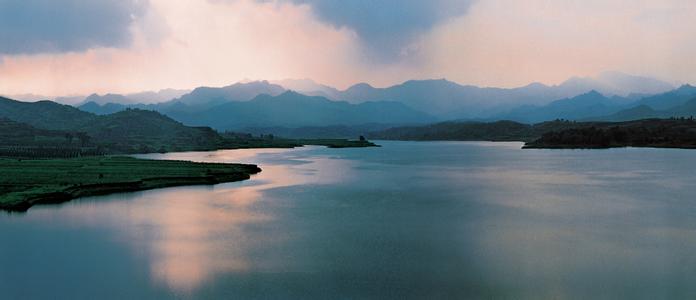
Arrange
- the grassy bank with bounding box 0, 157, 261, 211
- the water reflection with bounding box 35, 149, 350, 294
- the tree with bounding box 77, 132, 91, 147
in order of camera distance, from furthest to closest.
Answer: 1. the tree with bounding box 77, 132, 91, 147
2. the grassy bank with bounding box 0, 157, 261, 211
3. the water reflection with bounding box 35, 149, 350, 294

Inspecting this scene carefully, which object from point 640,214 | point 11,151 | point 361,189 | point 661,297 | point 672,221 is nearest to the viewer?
point 661,297

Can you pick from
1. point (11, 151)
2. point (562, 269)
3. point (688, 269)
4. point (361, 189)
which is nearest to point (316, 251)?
point (562, 269)

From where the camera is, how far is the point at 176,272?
3042 centimetres

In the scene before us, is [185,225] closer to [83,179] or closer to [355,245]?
[355,245]

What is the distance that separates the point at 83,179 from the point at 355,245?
2050 inches

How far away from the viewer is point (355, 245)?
37031 millimetres

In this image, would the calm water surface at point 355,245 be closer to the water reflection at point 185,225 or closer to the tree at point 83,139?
the water reflection at point 185,225

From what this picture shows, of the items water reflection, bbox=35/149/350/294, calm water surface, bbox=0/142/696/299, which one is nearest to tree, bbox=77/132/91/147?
water reflection, bbox=35/149/350/294

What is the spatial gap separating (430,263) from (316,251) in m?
8.00

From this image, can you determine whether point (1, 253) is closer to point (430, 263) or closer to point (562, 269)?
point (430, 263)

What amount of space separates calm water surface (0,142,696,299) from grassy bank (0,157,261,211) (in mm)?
3765

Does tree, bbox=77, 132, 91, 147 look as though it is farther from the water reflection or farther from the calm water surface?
the calm water surface

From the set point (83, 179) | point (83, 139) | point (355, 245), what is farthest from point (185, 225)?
point (83, 139)

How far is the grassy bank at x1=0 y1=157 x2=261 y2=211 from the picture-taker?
59.4 meters
